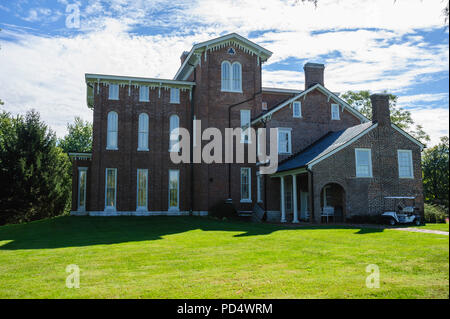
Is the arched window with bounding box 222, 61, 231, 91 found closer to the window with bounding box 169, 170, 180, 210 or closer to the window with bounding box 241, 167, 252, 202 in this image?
the window with bounding box 241, 167, 252, 202

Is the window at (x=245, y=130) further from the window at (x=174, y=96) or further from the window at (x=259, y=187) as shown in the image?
the window at (x=174, y=96)

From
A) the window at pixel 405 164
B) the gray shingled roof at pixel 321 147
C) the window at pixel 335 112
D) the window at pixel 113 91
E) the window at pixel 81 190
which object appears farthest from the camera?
the window at pixel 81 190

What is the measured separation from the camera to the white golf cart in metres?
20.6

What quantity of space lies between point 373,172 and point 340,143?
98.9 inches

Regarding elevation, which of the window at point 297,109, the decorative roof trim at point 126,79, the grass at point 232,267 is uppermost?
the decorative roof trim at point 126,79

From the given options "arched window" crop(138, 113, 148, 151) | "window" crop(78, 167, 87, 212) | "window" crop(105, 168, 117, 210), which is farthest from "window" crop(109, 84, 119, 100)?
"window" crop(78, 167, 87, 212)

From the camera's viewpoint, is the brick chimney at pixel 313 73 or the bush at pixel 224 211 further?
the brick chimney at pixel 313 73

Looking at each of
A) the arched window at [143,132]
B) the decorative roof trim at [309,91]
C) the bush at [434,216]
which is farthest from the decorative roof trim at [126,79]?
the bush at [434,216]

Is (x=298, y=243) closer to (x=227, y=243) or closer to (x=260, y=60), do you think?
(x=227, y=243)

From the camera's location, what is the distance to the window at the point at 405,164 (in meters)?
23.0

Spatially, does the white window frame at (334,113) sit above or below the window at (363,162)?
above

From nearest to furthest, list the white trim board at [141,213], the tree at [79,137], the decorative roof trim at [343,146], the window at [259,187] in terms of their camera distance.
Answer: the decorative roof trim at [343,146] → the window at [259,187] → the white trim board at [141,213] → the tree at [79,137]
